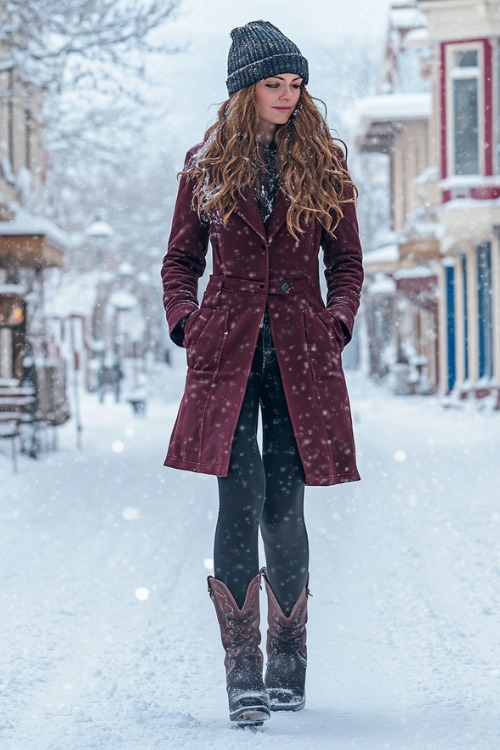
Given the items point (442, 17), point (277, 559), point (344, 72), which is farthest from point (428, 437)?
point (344, 72)

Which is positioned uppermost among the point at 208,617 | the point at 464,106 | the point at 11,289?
the point at 464,106

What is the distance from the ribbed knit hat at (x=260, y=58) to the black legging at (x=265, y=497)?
0.70 metres

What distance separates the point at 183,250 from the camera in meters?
3.72

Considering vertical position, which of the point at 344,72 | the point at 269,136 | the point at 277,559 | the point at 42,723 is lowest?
the point at 42,723

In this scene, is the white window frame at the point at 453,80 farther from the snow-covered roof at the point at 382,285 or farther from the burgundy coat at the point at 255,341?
the burgundy coat at the point at 255,341

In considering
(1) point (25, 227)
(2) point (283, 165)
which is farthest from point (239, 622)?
(1) point (25, 227)

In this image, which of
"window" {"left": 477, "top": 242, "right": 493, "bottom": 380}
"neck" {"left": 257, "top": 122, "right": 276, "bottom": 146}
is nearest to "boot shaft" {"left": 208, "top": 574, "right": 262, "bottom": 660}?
"neck" {"left": 257, "top": 122, "right": 276, "bottom": 146}

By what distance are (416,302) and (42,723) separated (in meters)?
27.0

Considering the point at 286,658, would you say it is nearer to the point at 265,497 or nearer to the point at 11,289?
the point at 265,497

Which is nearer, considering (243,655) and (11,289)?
(243,655)

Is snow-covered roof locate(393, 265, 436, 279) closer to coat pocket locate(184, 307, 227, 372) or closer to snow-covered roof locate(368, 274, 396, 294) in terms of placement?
snow-covered roof locate(368, 274, 396, 294)

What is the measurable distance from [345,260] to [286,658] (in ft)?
3.88

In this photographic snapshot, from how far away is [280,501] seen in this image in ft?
12.1

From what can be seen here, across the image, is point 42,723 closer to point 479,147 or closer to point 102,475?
point 102,475
